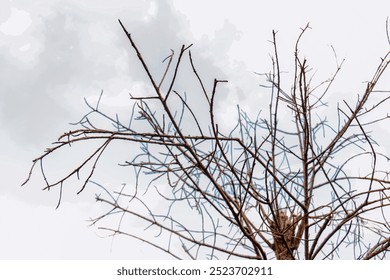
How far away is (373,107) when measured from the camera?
254 cm

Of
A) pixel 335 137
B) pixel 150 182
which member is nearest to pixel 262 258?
pixel 150 182

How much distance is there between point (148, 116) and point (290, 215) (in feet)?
3.30

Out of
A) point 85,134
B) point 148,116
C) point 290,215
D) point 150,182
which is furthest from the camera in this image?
point 290,215

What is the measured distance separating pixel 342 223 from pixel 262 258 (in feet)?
1.42

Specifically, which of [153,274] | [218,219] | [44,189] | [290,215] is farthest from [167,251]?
[44,189]

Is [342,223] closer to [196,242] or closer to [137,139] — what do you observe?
[196,242]

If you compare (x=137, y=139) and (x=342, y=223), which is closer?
(x=137, y=139)

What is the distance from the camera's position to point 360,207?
199 centimetres

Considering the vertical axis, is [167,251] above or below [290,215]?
below

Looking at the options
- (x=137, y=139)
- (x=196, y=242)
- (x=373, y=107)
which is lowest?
(x=196, y=242)

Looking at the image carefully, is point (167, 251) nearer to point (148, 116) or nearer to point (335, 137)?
point (148, 116)

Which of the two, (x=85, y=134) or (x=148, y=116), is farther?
(x=148, y=116)

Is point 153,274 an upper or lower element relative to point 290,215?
lower

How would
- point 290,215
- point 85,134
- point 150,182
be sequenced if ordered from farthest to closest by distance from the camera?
point 290,215
point 150,182
point 85,134
